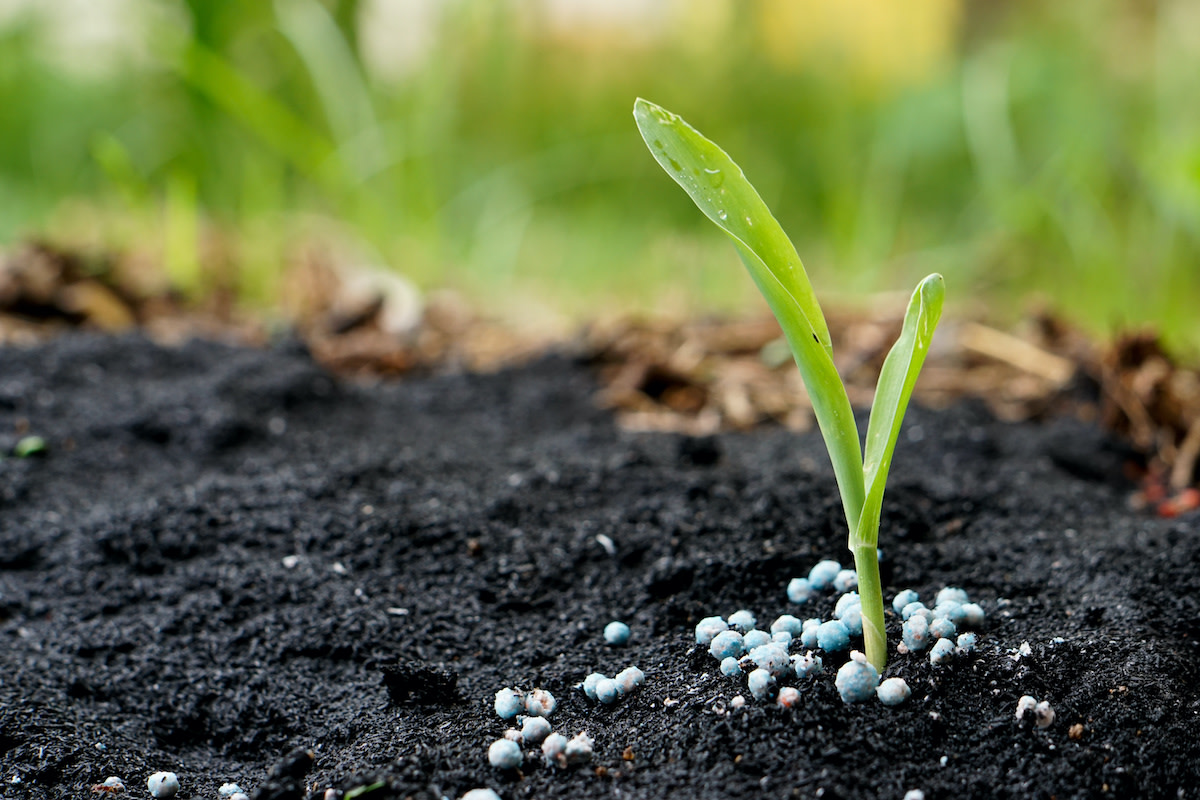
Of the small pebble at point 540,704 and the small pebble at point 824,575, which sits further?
the small pebble at point 824,575

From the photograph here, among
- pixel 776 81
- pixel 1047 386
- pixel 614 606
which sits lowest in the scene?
pixel 1047 386

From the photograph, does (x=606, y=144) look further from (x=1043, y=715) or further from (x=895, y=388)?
(x=1043, y=715)

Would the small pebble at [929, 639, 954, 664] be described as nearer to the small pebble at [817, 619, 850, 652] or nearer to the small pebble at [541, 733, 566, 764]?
the small pebble at [817, 619, 850, 652]

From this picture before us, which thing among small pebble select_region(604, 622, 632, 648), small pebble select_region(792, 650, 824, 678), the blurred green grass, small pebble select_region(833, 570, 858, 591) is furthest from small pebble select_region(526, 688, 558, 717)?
the blurred green grass

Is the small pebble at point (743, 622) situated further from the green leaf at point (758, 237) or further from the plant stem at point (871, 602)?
the green leaf at point (758, 237)

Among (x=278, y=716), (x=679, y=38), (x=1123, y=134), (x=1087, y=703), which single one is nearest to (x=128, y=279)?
(x=278, y=716)

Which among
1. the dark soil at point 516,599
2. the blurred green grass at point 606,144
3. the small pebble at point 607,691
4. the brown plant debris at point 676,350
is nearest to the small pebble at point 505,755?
the dark soil at point 516,599

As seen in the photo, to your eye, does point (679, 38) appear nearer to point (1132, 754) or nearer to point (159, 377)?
point (159, 377)
